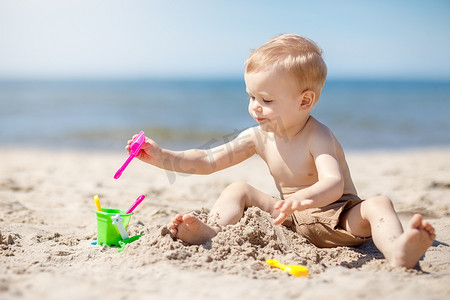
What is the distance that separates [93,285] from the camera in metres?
1.57

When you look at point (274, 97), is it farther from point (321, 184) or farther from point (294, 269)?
point (294, 269)

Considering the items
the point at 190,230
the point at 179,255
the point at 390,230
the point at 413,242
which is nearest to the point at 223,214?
the point at 190,230

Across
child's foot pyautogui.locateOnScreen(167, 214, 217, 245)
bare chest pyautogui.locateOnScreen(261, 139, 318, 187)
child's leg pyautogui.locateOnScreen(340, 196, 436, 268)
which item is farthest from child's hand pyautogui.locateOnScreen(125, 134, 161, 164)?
child's leg pyautogui.locateOnScreen(340, 196, 436, 268)

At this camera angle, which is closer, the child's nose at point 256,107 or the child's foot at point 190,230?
the child's foot at point 190,230

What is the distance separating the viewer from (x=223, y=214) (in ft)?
7.50

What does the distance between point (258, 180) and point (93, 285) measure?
128 inches

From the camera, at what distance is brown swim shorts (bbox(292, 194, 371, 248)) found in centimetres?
228

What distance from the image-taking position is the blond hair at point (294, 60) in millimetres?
2205

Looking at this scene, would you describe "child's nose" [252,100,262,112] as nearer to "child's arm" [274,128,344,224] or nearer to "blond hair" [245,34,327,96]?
"blond hair" [245,34,327,96]

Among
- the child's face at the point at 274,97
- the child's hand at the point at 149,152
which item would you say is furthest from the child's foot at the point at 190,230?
the child's face at the point at 274,97

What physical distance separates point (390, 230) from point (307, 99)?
78 cm

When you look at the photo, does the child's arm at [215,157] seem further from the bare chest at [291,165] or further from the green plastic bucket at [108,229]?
the green plastic bucket at [108,229]

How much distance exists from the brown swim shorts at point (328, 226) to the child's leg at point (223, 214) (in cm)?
19

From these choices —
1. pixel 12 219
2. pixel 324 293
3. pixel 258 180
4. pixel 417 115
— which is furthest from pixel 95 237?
pixel 417 115
